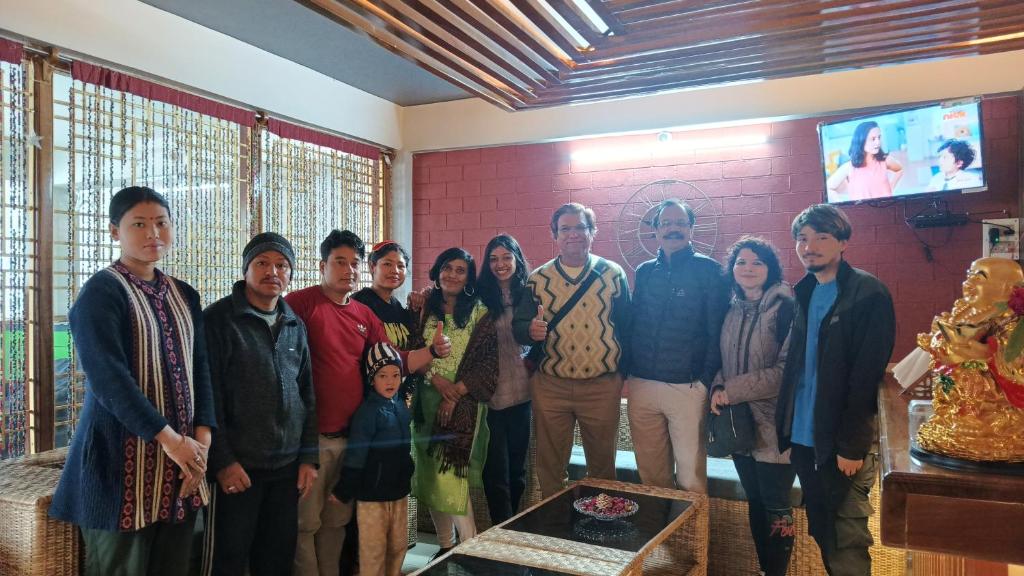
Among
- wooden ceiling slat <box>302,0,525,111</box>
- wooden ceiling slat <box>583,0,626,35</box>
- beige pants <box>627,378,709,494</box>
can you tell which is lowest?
beige pants <box>627,378,709,494</box>

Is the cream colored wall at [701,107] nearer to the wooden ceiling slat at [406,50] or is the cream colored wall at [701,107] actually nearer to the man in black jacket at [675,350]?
the wooden ceiling slat at [406,50]

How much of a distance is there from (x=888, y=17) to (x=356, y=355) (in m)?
2.47

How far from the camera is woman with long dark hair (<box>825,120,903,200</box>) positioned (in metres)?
3.98

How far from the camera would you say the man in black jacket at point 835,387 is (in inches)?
94.8

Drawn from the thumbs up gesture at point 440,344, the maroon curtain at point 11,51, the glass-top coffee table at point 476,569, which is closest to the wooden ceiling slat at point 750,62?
the thumbs up gesture at point 440,344

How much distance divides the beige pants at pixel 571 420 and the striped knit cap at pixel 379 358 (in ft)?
2.61

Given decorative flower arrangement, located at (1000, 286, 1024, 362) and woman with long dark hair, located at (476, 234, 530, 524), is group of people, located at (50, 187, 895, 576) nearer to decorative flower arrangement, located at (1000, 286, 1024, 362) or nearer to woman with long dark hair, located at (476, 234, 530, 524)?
woman with long dark hair, located at (476, 234, 530, 524)

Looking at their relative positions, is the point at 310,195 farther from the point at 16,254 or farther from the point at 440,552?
the point at 440,552

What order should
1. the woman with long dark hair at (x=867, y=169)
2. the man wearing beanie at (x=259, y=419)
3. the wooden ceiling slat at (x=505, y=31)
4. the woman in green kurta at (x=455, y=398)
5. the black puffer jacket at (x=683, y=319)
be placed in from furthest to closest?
the woman with long dark hair at (x=867, y=169) → the woman in green kurta at (x=455, y=398) → the black puffer jacket at (x=683, y=319) → the wooden ceiling slat at (x=505, y=31) → the man wearing beanie at (x=259, y=419)

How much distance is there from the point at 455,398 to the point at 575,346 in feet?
1.96

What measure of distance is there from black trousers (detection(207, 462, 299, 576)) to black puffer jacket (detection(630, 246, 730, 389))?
5.25ft

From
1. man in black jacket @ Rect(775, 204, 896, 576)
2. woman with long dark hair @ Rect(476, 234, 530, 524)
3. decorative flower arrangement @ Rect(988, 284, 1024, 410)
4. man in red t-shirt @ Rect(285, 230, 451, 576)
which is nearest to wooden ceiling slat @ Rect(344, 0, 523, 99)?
woman with long dark hair @ Rect(476, 234, 530, 524)

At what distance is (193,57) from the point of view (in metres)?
4.00

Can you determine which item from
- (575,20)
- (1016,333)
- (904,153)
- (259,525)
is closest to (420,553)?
(259,525)
